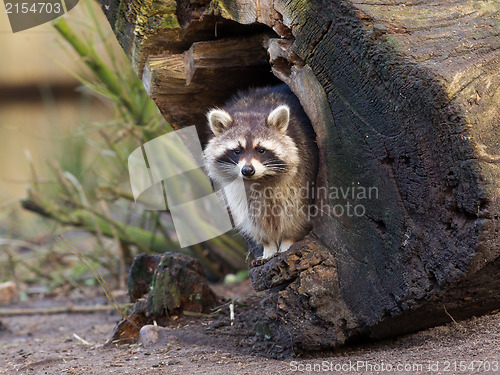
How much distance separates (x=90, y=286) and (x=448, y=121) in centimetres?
582

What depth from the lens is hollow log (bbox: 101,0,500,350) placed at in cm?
267

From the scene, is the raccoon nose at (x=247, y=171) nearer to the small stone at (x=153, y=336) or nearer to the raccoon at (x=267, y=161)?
the raccoon at (x=267, y=161)

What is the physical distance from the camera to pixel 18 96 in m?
11.9

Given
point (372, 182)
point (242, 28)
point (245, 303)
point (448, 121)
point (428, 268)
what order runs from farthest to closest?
point (245, 303), point (242, 28), point (372, 182), point (428, 268), point (448, 121)

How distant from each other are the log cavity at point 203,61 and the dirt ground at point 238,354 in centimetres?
177

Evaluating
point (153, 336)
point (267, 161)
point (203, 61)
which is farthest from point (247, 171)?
point (153, 336)

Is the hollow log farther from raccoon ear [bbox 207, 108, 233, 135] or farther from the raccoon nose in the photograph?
raccoon ear [bbox 207, 108, 233, 135]

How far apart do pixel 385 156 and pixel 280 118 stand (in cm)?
121

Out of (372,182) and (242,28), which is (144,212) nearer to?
(242,28)

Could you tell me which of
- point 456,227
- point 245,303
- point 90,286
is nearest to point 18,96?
point 90,286

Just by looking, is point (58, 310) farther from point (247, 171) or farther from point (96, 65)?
point (247, 171)

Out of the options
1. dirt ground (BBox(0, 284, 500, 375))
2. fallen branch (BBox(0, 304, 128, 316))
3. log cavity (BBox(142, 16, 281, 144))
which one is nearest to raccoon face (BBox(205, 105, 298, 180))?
log cavity (BBox(142, 16, 281, 144))

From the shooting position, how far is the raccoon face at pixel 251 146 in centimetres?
398

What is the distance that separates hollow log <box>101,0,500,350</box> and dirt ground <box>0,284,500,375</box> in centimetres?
12
